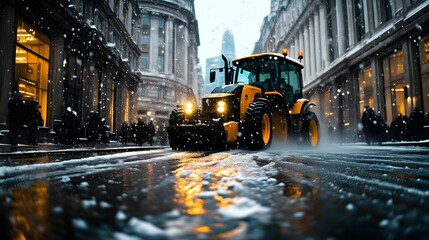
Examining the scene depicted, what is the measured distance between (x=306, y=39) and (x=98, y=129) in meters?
27.9

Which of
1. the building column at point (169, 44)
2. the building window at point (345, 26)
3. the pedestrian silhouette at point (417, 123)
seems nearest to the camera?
the pedestrian silhouette at point (417, 123)

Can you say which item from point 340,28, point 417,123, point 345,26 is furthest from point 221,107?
point 345,26

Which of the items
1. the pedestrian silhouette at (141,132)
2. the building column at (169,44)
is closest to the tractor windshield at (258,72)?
the pedestrian silhouette at (141,132)

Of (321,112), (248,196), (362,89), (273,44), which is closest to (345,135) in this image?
(362,89)

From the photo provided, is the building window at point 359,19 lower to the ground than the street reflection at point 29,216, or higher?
higher

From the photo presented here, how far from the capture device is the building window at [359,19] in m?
22.6

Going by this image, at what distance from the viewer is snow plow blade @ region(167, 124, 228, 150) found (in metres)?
7.49

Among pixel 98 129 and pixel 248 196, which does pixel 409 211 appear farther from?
pixel 98 129

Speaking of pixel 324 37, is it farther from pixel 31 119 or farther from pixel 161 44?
pixel 161 44

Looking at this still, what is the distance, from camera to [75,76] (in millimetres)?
17078

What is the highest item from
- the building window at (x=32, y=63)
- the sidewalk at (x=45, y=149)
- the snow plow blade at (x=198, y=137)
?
the building window at (x=32, y=63)

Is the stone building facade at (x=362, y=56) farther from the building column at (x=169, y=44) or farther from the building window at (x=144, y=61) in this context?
the building window at (x=144, y=61)

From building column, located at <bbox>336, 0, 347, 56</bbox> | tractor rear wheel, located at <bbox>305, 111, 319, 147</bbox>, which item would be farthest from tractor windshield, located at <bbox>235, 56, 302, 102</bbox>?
building column, located at <bbox>336, 0, 347, 56</bbox>

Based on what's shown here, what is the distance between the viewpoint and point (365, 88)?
22312 millimetres
